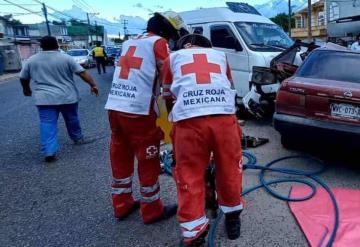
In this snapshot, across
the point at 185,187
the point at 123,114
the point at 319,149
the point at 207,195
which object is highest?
the point at 123,114

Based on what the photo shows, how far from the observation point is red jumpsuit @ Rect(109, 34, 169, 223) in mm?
3219

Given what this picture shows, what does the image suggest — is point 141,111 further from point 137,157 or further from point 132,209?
point 132,209

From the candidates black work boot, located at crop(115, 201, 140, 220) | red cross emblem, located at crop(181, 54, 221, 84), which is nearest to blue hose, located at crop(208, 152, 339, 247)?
black work boot, located at crop(115, 201, 140, 220)

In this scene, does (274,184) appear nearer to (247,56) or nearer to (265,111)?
(265,111)

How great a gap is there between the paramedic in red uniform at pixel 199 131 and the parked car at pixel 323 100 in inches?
75.5

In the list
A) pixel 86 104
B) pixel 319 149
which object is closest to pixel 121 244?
pixel 319 149

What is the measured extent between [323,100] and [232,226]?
2.07 m

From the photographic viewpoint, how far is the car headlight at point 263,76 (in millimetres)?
6609

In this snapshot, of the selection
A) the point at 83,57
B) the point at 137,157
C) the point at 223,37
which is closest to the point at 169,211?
the point at 137,157

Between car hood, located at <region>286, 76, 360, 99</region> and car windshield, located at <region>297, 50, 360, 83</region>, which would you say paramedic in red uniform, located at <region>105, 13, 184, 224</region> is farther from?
car windshield, located at <region>297, 50, 360, 83</region>

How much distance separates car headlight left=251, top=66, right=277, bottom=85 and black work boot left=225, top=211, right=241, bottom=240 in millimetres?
3920

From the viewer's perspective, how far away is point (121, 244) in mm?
3135

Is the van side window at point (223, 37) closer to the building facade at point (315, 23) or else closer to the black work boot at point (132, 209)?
the black work boot at point (132, 209)

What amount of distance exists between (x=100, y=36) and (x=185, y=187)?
246ft
